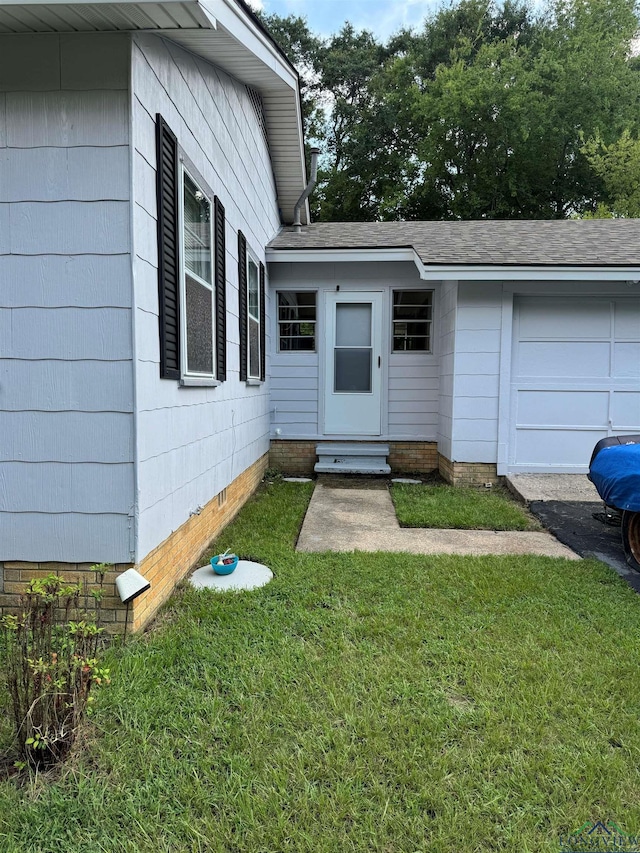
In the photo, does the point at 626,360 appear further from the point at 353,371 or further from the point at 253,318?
the point at 253,318

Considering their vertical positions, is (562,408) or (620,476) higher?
(562,408)

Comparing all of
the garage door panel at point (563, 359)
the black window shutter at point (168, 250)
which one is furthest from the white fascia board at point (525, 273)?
the black window shutter at point (168, 250)

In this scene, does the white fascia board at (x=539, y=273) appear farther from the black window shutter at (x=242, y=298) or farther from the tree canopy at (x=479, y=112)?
the tree canopy at (x=479, y=112)

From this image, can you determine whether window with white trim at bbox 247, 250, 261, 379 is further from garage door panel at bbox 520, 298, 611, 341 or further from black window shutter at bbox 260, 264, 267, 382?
garage door panel at bbox 520, 298, 611, 341

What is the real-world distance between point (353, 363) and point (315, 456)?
4.95ft

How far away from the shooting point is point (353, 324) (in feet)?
25.1

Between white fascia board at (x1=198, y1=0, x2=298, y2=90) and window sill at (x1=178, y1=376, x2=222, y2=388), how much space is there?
191 centimetres

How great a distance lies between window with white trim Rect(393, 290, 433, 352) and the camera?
299 inches

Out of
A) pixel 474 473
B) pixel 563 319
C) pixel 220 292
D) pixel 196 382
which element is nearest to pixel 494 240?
pixel 563 319

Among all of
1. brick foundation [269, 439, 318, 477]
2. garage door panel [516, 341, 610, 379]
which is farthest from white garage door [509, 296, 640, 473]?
brick foundation [269, 439, 318, 477]

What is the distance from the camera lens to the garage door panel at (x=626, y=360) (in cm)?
646

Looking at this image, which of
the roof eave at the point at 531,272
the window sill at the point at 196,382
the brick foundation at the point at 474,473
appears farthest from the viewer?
the brick foundation at the point at 474,473

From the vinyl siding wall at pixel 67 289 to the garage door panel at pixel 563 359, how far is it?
5.32 metres

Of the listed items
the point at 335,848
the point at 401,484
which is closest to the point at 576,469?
the point at 401,484
